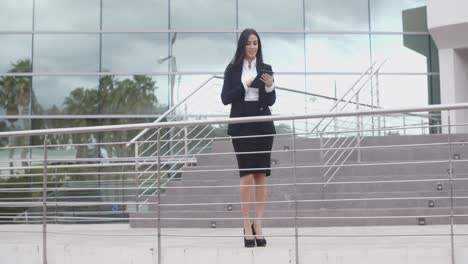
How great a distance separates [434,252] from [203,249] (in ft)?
5.30

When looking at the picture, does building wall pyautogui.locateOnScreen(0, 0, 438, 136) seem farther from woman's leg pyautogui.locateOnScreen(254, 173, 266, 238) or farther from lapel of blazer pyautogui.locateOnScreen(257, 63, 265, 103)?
woman's leg pyautogui.locateOnScreen(254, 173, 266, 238)

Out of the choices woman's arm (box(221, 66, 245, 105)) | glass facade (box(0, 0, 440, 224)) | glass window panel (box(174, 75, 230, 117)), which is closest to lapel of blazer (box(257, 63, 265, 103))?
woman's arm (box(221, 66, 245, 105))

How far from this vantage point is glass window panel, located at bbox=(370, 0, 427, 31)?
44.1ft

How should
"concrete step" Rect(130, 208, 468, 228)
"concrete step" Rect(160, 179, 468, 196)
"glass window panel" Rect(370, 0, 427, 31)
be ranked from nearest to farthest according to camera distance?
"concrete step" Rect(130, 208, 468, 228), "concrete step" Rect(160, 179, 468, 196), "glass window panel" Rect(370, 0, 427, 31)

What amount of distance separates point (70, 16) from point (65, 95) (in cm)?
156

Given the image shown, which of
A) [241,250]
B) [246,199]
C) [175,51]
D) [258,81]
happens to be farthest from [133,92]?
[241,250]

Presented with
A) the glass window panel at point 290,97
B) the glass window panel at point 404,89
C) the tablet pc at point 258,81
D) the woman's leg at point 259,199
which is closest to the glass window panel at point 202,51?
the glass window panel at point 290,97

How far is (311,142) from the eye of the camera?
8.97 meters

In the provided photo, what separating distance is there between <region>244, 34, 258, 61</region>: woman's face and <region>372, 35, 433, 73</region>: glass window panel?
8.31 m

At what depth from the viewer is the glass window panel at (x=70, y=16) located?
43.5ft

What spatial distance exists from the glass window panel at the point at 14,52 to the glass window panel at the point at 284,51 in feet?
14.6

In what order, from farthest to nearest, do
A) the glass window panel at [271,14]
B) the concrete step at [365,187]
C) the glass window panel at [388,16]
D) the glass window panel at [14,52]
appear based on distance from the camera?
the glass window panel at [388,16] < the glass window panel at [271,14] < the glass window panel at [14,52] < the concrete step at [365,187]

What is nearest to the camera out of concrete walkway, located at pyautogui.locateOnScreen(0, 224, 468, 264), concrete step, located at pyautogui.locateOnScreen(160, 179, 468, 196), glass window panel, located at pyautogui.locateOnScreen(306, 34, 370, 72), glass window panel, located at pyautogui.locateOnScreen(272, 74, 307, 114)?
concrete walkway, located at pyautogui.locateOnScreen(0, 224, 468, 264)

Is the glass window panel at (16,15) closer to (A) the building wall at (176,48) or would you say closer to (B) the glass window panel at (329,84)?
(A) the building wall at (176,48)
